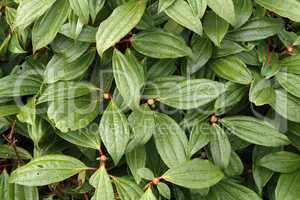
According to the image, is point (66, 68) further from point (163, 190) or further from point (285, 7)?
point (285, 7)

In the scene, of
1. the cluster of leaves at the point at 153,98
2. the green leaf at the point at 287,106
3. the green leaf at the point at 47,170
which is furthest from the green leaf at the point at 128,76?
the green leaf at the point at 287,106

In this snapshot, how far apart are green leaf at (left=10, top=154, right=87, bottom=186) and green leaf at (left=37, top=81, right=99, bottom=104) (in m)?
0.14

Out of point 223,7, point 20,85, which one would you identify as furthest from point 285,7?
point 20,85

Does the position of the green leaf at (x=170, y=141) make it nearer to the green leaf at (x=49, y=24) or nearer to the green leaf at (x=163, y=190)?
the green leaf at (x=163, y=190)

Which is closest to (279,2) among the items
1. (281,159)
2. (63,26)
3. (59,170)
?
(281,159)

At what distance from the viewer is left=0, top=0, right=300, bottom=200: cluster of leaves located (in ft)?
3.74

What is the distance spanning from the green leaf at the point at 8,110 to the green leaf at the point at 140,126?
284 mm

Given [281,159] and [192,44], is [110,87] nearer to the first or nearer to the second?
[192,44]

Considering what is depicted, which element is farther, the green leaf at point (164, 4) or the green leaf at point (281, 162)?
the green leaf at point (281, 162)

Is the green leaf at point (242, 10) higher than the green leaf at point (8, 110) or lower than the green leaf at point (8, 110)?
higher

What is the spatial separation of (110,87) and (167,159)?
218mm

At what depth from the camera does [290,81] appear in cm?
120

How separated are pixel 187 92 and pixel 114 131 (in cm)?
19

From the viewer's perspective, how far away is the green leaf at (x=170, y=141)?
1.17m
